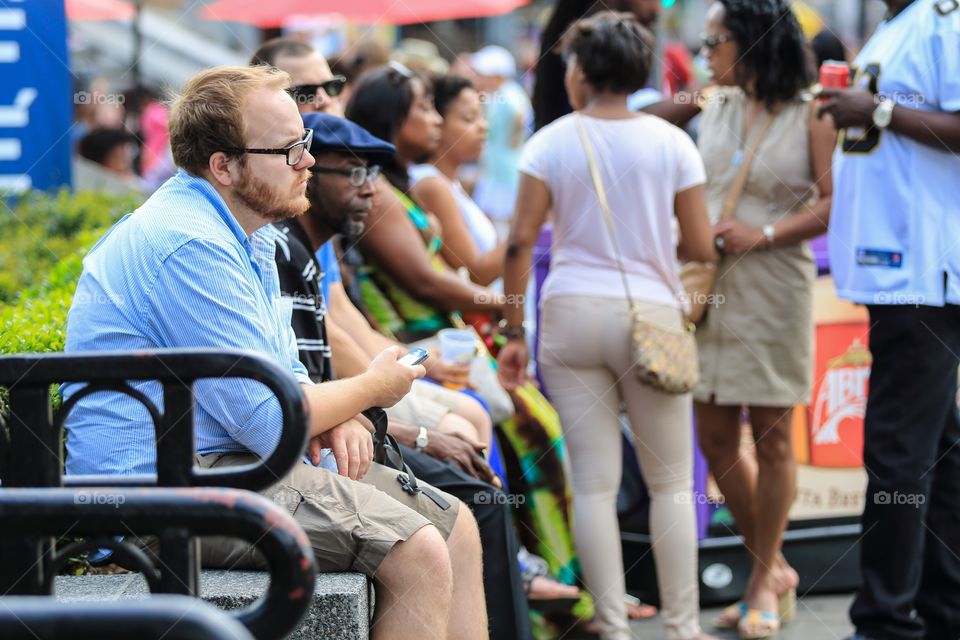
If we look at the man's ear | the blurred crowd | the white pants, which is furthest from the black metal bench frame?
the white pants

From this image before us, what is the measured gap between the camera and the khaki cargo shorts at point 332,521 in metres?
2.55

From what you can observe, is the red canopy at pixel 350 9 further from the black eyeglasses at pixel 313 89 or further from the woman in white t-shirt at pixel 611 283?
the woman in white t-shirt at pixel 611 283

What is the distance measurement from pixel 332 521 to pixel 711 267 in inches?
95.2

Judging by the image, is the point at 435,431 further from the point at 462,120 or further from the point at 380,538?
the point at 462,120

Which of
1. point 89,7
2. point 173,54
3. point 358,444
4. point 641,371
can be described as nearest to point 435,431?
point 641,371

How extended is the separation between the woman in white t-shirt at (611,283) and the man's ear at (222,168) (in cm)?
167

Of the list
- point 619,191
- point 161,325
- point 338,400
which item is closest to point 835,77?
point 619,191

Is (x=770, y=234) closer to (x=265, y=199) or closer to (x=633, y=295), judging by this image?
(x=633, y=295)

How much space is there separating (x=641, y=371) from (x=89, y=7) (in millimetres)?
9337

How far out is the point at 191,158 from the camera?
268 cm

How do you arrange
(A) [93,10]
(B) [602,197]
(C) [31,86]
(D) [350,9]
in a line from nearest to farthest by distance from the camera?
(B) [602,197] < (C) [31,86] < (D) [350,9] < (A) [93,10]

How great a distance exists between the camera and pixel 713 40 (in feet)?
15.1

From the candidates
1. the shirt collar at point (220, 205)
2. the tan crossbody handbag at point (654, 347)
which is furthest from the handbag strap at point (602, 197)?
the shirt collar at point (220, 205)

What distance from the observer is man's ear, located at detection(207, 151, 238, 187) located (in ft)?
8.73
